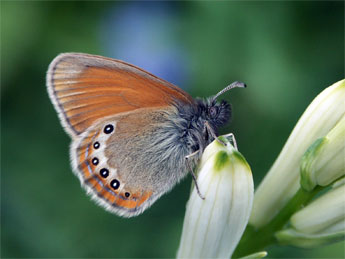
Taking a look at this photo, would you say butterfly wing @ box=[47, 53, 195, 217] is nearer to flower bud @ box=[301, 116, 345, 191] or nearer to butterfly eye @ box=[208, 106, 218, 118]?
butterfly eye @ box=[208, 106, 218, 118]

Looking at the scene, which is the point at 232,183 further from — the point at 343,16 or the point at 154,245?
the point at 343,16

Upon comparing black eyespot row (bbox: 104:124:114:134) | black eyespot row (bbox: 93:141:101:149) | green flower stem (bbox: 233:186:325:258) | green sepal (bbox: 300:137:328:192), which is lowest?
green flower stem (bbox: 233:186:325:258)

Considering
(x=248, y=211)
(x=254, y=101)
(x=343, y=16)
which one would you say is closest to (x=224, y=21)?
(x=254, y=101)

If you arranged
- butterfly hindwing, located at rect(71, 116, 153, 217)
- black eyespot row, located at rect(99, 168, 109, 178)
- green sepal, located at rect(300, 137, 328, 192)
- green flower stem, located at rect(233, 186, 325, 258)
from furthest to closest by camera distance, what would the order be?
black eyespot row, located at rect(99, 168, 109, 178), butterfly hindwing, located at rect(71, 116, 153, 217), green flower stem, located at rect(233, 186, 325, 258), green sepal, located at rect(300, 137, 328, 192)

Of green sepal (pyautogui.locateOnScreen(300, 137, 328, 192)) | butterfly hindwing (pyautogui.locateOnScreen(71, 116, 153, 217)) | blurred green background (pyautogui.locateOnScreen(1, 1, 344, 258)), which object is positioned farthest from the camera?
blurred green background (pyautogui.locateOnScreen(1, 1, 344, 258))

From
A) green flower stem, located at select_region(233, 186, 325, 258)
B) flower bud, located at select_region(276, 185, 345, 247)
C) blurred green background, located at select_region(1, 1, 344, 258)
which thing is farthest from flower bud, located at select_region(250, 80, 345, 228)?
blurred green background, located at select_region(1, 1, 344, 258)

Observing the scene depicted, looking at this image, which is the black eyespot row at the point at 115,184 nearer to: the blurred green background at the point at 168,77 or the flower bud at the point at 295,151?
the flower bud at the point at 295,151
